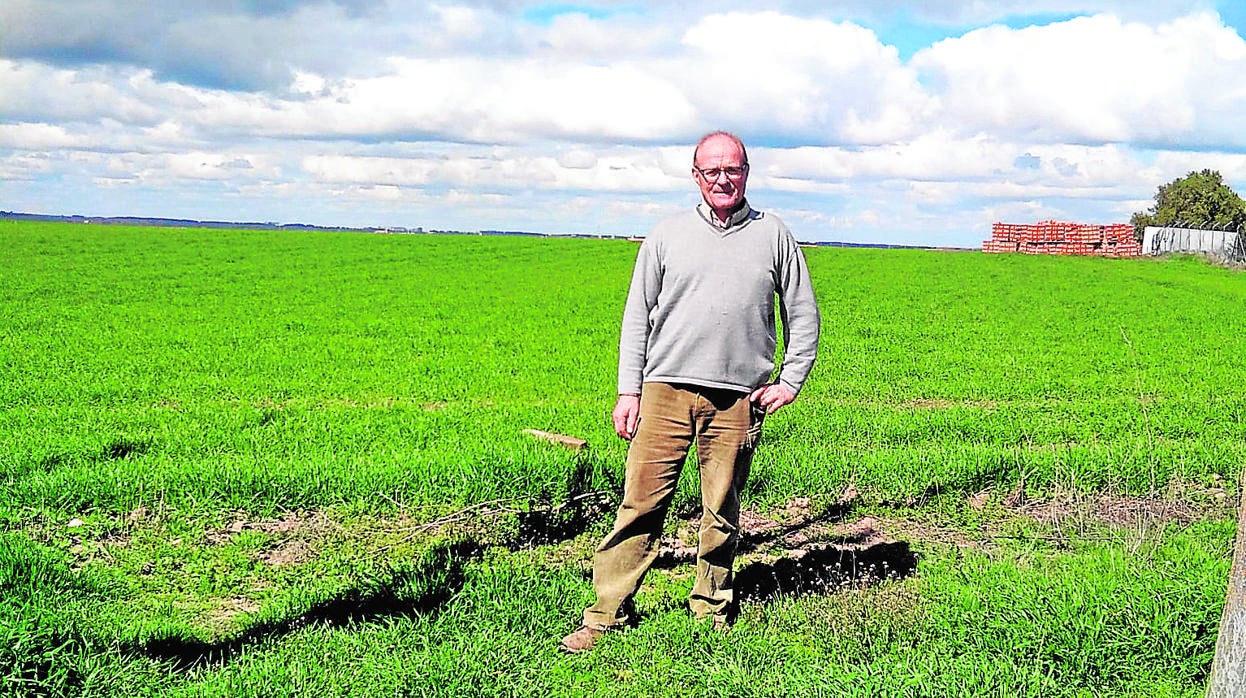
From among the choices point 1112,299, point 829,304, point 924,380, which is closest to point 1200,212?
point 1112,299

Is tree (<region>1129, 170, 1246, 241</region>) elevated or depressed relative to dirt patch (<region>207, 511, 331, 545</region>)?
elevated

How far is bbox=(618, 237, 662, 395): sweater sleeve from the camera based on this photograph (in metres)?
5.00

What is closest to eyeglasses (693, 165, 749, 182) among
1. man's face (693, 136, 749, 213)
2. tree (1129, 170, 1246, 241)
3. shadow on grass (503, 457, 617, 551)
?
man's face (693, 136, 749, 213)

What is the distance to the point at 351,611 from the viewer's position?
547 cm

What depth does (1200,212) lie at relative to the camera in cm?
8750

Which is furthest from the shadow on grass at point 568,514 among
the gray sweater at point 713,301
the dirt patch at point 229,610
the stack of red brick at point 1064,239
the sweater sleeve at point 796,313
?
the stack of red brick at point 1064,239

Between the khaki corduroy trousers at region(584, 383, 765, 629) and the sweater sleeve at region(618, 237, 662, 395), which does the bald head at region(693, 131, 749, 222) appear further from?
the khaki corduroy trousers at region(584, 383, 765, 629)

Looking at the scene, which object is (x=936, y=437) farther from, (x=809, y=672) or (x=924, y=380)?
(x=809, y=672)

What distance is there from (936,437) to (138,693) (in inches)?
322

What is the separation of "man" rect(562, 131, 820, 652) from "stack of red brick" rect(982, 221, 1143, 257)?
69.9 m

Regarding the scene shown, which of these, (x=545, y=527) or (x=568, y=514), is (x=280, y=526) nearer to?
(x=545, y=527)

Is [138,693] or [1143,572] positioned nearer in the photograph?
[138,693]

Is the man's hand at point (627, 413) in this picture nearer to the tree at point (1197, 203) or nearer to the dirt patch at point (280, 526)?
the dirt patch at point (280, 526)

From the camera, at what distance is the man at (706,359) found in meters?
4.95
